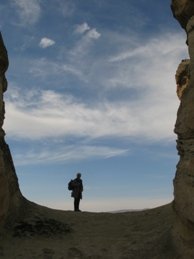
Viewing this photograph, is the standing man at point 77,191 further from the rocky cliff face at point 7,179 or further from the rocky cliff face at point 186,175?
the rocky cliff face at point 186,175

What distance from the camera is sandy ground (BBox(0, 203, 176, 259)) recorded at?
18266mm

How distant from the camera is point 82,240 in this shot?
20312mm

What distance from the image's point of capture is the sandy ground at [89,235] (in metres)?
18.3

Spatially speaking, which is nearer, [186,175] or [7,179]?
[186,175]

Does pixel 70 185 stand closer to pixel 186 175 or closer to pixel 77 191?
pixel 77 191

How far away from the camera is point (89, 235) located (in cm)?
Result: 2111

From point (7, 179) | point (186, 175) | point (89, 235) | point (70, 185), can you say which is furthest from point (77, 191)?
point (186, 175)

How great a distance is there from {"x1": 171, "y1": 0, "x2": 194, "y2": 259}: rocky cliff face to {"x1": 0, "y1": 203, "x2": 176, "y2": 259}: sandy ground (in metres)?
0.91

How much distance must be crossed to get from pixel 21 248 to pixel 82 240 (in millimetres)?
2873

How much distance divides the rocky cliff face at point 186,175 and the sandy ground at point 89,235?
2.98 feet

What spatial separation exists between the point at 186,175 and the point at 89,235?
23.5 feet

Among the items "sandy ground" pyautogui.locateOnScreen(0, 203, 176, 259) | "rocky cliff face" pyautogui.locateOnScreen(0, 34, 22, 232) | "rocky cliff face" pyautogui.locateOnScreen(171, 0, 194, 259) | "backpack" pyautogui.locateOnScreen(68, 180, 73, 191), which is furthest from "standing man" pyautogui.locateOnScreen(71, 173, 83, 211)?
"rocky cliff face" pyautogui.locateOnScreen(171, 0, 194, 259)

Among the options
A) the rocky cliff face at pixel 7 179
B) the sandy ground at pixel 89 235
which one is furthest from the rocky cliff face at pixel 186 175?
the rocky cliff face at pixel 7 179

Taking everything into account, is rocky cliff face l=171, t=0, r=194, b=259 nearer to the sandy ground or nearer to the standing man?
the sandy ground
